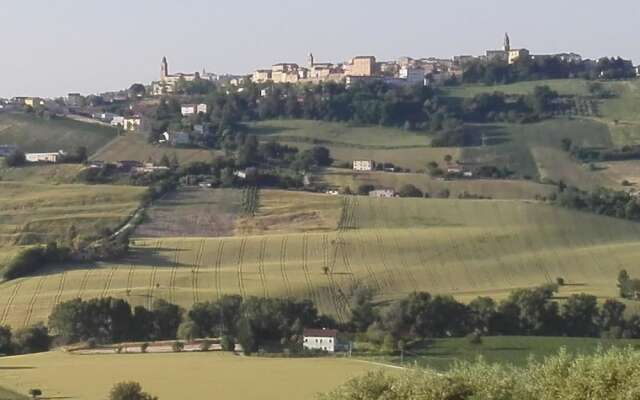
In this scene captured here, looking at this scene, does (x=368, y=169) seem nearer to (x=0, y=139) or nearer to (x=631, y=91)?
(x=0, y=139)

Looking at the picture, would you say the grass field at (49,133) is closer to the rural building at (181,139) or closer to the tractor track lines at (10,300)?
the rural building at (181,139)

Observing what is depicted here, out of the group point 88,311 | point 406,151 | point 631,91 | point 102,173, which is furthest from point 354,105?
point 88,311

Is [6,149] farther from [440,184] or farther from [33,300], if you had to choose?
[33,300]

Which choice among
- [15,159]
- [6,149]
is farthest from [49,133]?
[15,159]

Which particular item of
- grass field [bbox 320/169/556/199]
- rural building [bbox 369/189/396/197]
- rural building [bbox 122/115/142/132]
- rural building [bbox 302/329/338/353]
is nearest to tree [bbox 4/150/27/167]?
rural building [bbox 122/115/142/132]

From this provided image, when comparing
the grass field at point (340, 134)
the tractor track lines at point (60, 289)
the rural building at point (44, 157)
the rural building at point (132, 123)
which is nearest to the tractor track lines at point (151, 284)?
the tractor track lines at point (60, 289)

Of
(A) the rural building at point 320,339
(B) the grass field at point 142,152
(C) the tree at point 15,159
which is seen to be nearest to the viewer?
(A) the rural building at point 320,339
